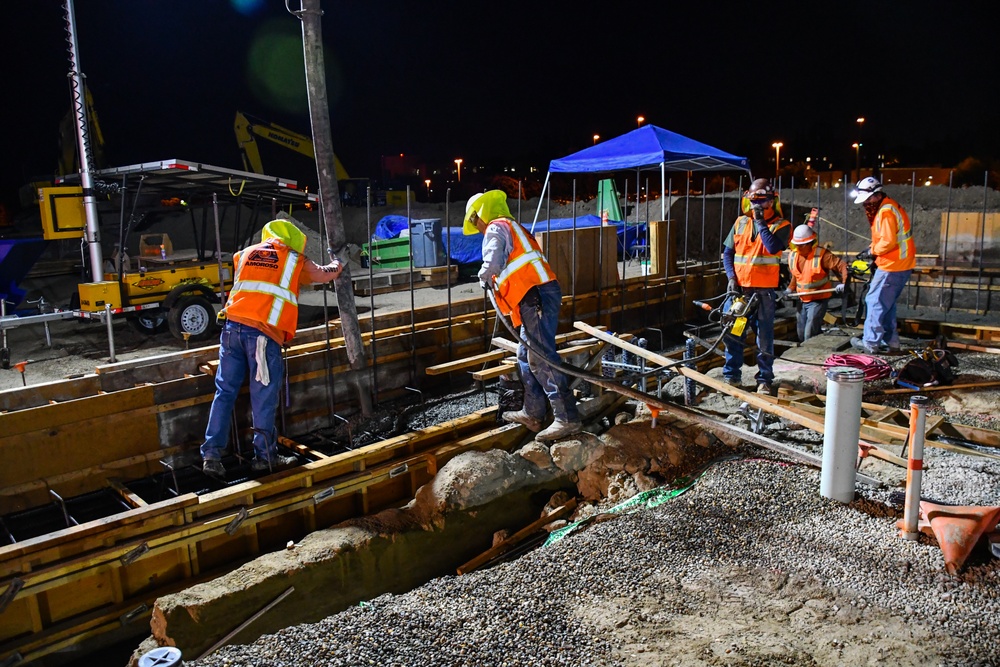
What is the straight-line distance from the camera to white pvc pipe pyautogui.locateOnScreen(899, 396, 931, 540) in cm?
403

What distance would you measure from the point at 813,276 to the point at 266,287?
24.3 feet

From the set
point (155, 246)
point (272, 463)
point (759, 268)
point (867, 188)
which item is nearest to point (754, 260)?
point (759, 268)

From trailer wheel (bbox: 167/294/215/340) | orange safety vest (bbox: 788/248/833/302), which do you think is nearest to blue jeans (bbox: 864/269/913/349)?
orange safety vest (bbox: 788/248/833/302)

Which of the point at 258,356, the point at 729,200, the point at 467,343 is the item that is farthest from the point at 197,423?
the point at 729,200

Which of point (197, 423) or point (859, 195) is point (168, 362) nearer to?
point (197, 423)

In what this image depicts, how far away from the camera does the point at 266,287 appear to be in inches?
221

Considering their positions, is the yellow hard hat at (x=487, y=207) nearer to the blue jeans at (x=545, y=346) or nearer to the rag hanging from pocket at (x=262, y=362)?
the blue jeans at (x=545, y=346)

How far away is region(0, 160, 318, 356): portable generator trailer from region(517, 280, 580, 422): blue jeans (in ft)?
16.9

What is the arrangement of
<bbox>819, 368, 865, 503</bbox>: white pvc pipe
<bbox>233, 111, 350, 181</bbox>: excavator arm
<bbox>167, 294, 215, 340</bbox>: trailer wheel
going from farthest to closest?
<bbox>233, 111, 350, 181</bbox>: excavator arm < <bbox>167, 294, 215, 340</bbox>: trailer wheel < <bbox>819, 368, 865, 503</bbox>: white pvc pipe

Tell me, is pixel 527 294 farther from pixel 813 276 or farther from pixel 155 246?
pixel 155 246

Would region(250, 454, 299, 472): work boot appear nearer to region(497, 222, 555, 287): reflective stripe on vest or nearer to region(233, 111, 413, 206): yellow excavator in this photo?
region(497, 222, 555, 287): reflective stripe on vest

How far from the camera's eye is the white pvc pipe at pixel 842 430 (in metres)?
4.38

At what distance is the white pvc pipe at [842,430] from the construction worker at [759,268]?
241cm

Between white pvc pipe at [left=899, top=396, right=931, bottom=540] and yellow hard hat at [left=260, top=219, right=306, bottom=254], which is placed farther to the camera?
yellow hard hat at [left=260, top=219, right=306, bottom=254]
